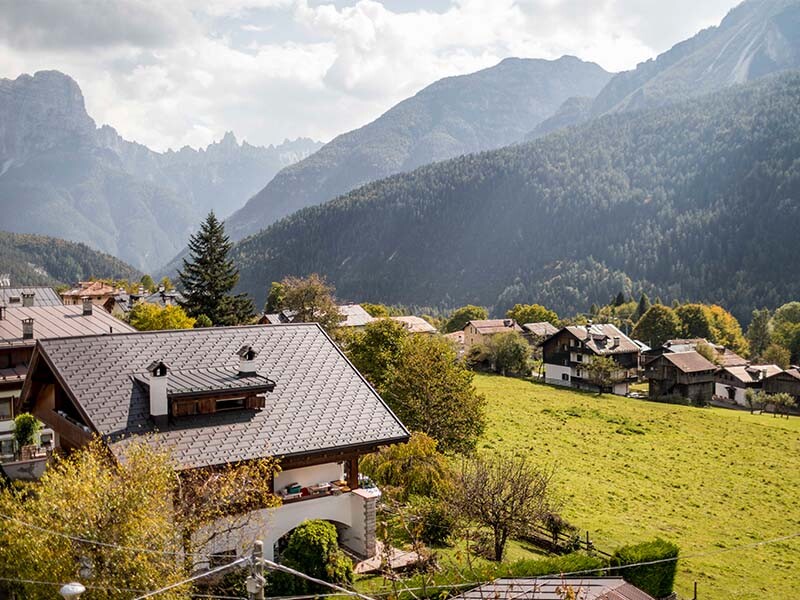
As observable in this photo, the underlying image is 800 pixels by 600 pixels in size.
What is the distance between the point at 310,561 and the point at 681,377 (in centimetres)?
6860

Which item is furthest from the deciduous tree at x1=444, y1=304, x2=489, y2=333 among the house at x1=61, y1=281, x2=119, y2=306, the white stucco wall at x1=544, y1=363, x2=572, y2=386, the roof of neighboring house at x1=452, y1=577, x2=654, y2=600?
the roof of neighboring house at x1=452, y1=577, x2=654, y2=600

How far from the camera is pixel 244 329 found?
83.8ft

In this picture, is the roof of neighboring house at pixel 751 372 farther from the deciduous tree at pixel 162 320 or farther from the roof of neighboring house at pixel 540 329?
the deciduous tree at pixel 162 320

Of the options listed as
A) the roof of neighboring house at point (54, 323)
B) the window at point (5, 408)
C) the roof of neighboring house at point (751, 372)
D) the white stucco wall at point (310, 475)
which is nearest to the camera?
the white stucco wall at point (310, 475)

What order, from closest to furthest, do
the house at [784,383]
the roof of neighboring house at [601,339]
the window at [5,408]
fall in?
1. the window at [5,408]
2. the house at [784,383]
3. the roof of neighboring house at [601,339]

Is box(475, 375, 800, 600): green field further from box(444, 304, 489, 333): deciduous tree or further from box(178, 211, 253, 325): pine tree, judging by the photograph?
box(444, 304, 489, 333): deciduous tree

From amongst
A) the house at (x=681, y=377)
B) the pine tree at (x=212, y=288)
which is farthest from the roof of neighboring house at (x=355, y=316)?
the house at (x=681, y=377)

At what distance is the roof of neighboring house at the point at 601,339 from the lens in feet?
Result: 271

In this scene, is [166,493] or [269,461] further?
[269,461]

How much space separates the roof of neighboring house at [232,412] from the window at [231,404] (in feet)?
0.90

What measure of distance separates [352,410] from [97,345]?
872 cm

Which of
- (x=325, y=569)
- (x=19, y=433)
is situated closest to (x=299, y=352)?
(x=325, y=569)

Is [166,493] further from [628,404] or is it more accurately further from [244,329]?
[628,404]

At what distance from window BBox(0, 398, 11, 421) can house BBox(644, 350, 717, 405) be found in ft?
212
